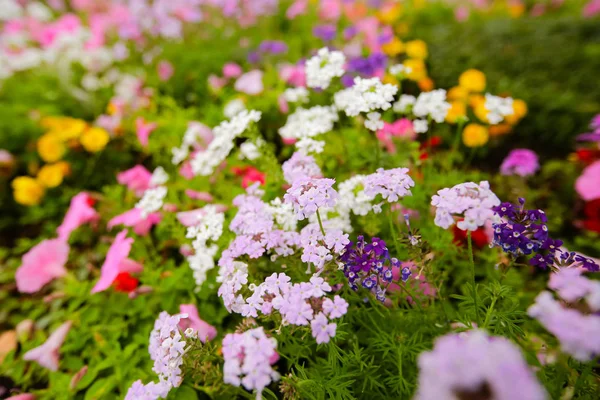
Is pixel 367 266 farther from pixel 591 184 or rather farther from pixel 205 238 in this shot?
pixel 591 184

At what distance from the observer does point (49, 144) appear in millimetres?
2479

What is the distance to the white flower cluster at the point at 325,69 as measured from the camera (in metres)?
1.44

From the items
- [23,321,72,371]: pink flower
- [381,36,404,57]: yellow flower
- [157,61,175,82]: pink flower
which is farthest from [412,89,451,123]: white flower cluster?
[157,61,175,82]: pink flower

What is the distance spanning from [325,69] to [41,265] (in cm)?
166

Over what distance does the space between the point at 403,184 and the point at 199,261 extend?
2.65 feet

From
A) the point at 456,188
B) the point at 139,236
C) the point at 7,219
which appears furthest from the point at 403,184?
the point at 7,219

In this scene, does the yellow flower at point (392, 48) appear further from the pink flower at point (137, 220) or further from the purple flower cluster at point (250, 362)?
the purple flower cluster at point (250, 362)

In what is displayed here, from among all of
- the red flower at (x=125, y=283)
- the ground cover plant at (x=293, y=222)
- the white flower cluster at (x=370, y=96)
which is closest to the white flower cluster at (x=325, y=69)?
the ground cover plant at (x=293, y=222)

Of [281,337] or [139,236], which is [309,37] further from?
[281,337]

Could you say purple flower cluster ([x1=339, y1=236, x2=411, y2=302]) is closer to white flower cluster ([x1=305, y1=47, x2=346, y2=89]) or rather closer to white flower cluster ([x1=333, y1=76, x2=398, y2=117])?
white flower cluster ([x1=333, y1=76, x2=398, y2=117])

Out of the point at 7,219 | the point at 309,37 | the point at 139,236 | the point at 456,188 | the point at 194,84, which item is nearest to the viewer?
the point at 456,188

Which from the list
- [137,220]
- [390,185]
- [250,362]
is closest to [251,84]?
[137,220]

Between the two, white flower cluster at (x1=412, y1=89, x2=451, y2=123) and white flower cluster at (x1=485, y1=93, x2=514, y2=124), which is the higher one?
white flower cluster at (x1=412, y1=89, x2=451, y2=123)

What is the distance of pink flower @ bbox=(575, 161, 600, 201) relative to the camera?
181cm
